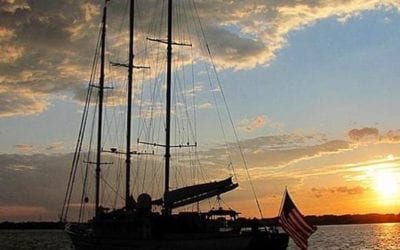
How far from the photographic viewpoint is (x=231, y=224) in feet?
167

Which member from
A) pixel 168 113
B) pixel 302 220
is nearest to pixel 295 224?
pixel 302 220

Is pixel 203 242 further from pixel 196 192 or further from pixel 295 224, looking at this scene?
pixel 295 224

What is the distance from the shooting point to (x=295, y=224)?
35.1m

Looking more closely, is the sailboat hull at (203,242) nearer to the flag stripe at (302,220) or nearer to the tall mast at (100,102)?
the flag stripe at (302,220)

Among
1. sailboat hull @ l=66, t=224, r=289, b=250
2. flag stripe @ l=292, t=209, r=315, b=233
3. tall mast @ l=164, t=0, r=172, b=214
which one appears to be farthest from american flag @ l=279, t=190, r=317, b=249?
tall mast @ l=164, t=0, r=172, b=214

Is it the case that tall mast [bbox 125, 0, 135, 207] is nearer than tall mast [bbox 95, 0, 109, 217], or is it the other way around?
tall mast [bbox 125, 0, 135, 207]

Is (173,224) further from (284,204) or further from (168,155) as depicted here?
(284,204)

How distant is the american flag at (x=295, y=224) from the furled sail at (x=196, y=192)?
17084mm

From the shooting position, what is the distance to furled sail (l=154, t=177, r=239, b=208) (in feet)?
174

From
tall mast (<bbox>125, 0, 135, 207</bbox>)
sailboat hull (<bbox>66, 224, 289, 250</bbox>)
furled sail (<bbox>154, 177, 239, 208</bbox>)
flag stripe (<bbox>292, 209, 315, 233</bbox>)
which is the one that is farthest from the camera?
tall mast (<bbox>125, 0, 135, 207</bbox>)

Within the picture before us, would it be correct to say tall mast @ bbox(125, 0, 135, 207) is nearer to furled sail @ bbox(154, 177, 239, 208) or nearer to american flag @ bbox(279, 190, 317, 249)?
furled sail @ bbox(154, 177, 239, 208)

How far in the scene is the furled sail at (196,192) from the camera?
53.0 meters

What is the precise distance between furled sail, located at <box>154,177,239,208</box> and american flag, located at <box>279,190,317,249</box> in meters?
17.1

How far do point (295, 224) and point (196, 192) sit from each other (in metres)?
18.7
